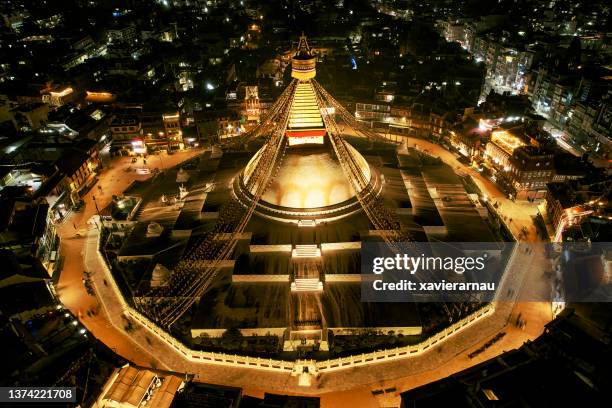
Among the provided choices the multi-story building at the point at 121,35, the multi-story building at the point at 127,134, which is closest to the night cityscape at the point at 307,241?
the multi-story building at the point at 127,134

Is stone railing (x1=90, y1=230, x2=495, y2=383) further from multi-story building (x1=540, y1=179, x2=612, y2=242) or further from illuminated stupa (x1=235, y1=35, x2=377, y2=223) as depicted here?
multi-story building (x1=540, y1=179, x2=612, y2=242)

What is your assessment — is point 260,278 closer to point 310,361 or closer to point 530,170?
point 310,361

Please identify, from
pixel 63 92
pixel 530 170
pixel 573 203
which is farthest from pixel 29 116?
pixel 573 203

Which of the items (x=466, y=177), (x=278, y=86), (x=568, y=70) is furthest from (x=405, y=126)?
(x=568, y=70)

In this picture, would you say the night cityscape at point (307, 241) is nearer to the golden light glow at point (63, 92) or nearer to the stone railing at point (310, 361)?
the stone railing at point (310, 361)

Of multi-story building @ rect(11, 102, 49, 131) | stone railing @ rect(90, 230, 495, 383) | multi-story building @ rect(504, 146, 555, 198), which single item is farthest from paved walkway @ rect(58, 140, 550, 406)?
multi-story building @ rect(11, 102, 49, 131)

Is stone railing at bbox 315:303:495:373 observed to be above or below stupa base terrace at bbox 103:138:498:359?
below
